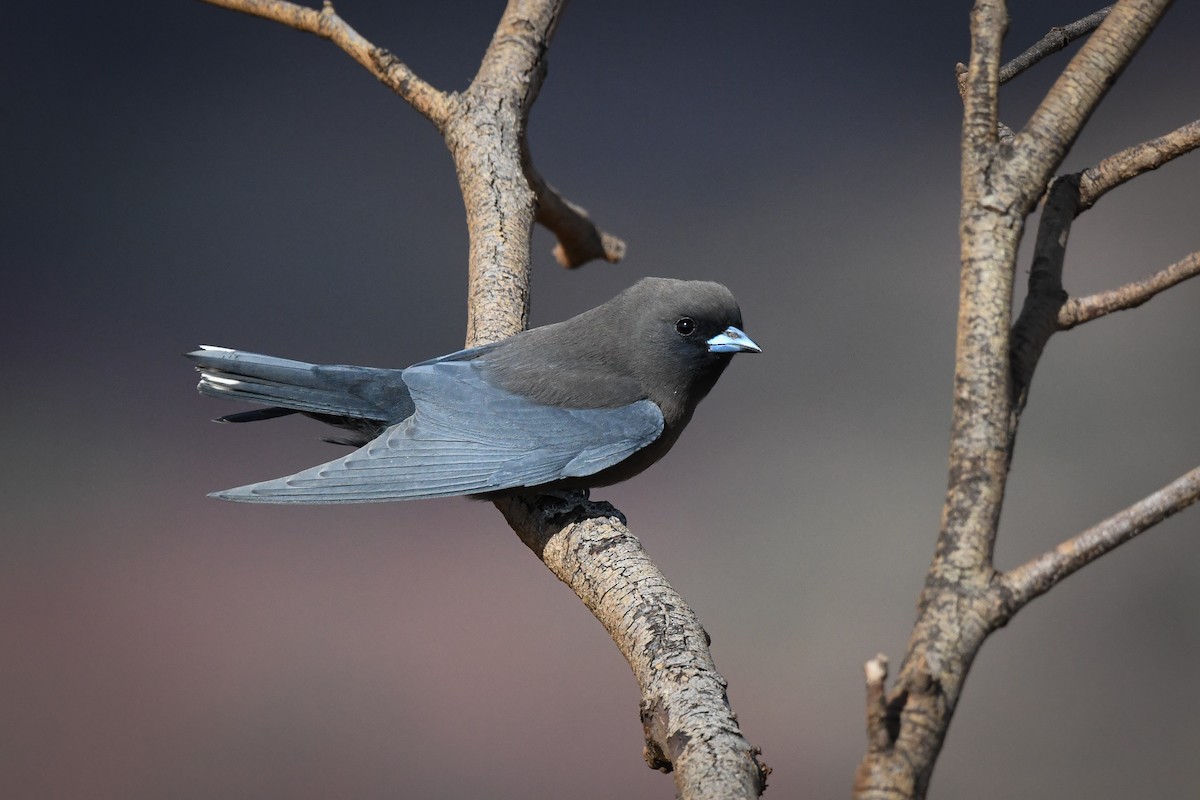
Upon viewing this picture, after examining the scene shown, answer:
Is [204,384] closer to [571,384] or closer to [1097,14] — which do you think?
[571,384]

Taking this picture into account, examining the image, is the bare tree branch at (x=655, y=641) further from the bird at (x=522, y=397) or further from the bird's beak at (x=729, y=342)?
the bird's beak at (x=729, y=342)

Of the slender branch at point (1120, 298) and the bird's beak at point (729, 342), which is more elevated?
Result: the bird's beak at point (729, 342)

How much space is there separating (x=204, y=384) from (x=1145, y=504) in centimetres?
122

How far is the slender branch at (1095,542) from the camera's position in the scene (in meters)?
0.87

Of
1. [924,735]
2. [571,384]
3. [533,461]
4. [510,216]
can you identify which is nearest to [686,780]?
[924,735]

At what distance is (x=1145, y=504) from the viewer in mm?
874

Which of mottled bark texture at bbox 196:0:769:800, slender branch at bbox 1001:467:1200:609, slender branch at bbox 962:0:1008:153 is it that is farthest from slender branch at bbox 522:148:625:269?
slender branch at bbox 1001:467:1200:609

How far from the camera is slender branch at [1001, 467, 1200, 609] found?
34.2 inches

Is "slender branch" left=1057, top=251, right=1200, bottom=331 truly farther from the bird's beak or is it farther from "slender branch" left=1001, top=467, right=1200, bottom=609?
the bird's beak

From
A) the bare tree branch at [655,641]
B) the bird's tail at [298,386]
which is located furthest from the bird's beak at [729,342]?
the bird's tail at [298,386]

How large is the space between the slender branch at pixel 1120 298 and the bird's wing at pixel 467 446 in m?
0.75

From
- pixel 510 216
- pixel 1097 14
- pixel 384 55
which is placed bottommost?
pixel 1097 14

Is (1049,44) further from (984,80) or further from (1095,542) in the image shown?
(1095,542)

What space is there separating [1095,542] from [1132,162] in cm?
41
